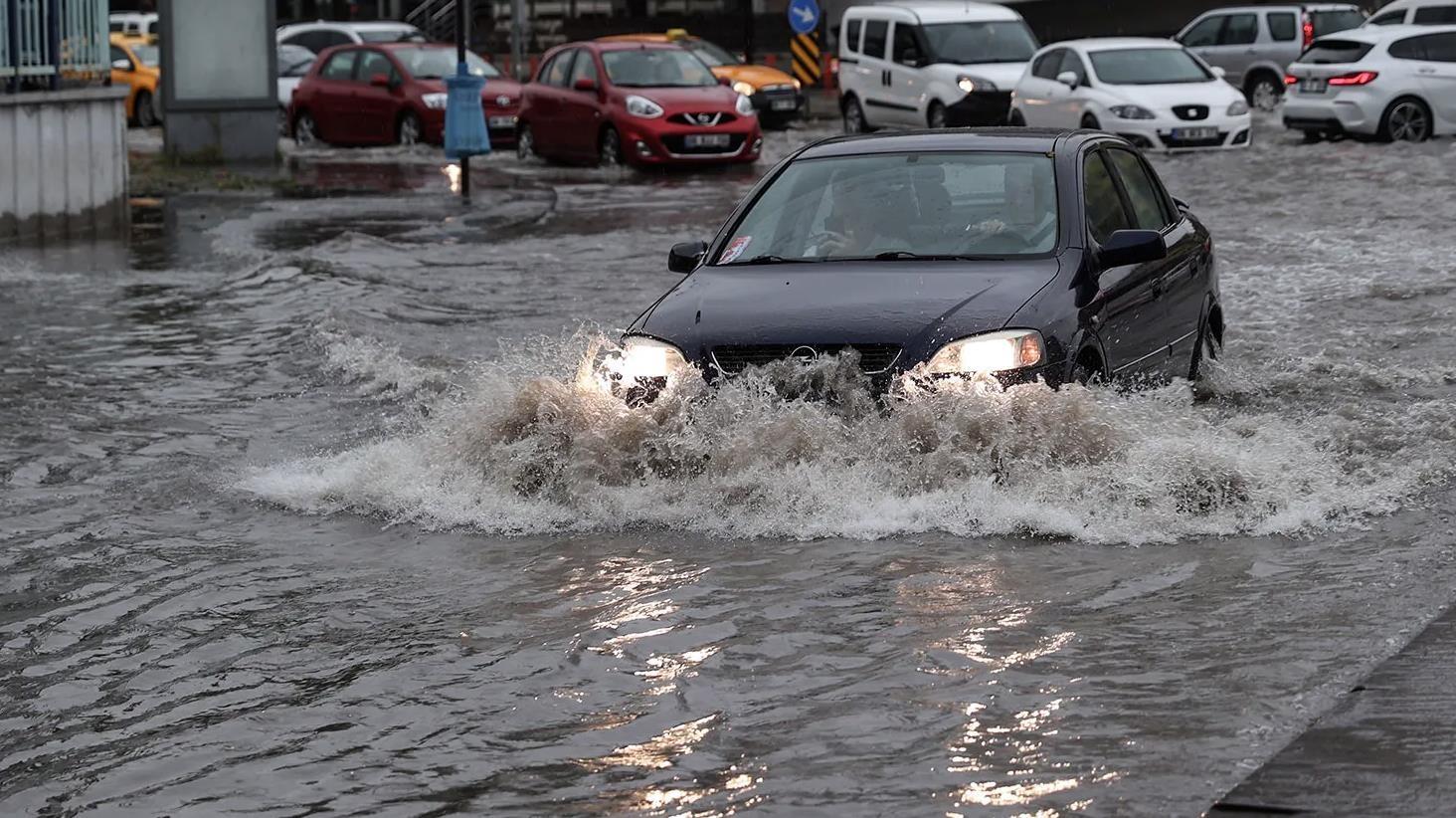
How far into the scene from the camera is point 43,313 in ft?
48.7

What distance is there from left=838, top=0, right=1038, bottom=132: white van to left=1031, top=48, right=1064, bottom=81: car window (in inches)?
17.2

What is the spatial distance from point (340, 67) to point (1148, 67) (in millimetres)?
11270

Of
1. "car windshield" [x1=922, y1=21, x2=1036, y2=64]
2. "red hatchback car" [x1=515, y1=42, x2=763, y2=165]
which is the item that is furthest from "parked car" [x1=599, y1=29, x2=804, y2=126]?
"red hatchback car" [x1=515, y1=42, x2=763, y2=165]

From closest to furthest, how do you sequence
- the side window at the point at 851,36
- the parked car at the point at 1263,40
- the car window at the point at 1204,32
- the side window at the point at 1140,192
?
1. the side window at the point at 1140,192
2. the side window at the point at 851,36
3. the parked car at the point at 1263,40
4. the car window at the point at 1204,32

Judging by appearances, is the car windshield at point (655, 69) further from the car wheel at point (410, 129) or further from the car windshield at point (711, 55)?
the car windshield at point (711, 55)

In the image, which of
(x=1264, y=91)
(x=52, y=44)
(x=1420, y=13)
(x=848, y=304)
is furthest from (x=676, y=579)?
(x=1264, y=91)

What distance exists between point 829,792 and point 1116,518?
2.98 metres

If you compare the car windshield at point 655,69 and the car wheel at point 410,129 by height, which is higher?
the car windshield at point 655,69

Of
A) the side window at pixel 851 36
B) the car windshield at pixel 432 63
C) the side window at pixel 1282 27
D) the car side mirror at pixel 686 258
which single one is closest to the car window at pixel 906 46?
the side window at pixel 851 36

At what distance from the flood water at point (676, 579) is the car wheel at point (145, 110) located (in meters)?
26.2

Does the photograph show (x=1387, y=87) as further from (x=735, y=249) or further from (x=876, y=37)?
Result: (x=735, y=249)

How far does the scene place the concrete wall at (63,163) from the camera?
61.0ft

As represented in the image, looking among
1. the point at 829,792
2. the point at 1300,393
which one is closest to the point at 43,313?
the point at 1300,393

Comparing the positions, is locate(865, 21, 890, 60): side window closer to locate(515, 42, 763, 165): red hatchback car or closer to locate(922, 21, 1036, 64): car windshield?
locate(922, 21, 1036, 64): car windshield
